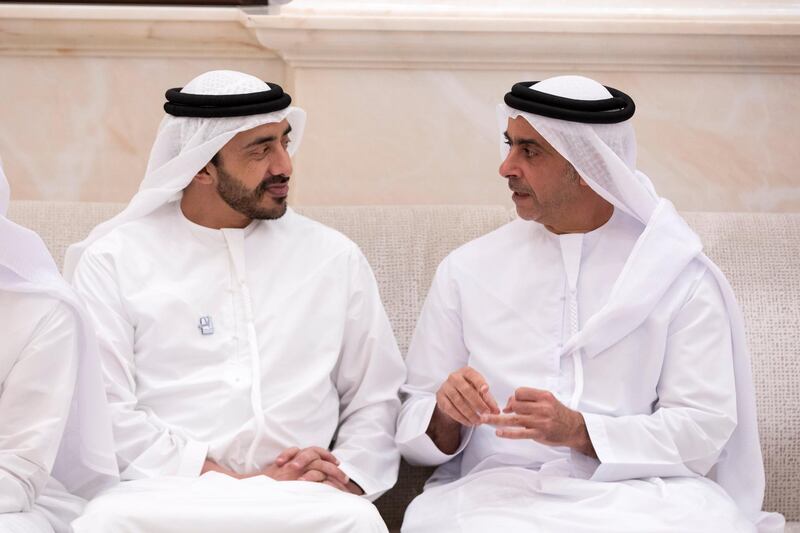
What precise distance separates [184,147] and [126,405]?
87 centimetres

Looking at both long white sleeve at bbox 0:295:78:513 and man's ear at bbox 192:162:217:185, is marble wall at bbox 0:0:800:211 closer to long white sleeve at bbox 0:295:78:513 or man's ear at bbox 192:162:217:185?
man's ear at bbox 192:162:217:185

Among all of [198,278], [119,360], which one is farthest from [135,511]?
[198,278]

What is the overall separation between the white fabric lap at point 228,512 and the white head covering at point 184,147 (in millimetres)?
1056

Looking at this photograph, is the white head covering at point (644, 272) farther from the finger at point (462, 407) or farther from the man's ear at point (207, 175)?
the man's ear at point (207, 175)

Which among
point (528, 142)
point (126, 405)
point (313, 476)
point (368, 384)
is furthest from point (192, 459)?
point (528, 142)

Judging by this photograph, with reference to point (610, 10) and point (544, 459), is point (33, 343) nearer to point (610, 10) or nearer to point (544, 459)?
point (544, 459)

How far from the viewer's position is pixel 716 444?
437 cm

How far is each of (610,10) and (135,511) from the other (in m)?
2.83

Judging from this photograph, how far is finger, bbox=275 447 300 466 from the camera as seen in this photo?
4360 mm

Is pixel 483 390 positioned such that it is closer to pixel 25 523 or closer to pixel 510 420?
pixel 510 420

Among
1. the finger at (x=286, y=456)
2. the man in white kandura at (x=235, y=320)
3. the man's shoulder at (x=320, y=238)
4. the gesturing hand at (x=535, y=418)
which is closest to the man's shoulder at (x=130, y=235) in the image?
the man in white kandura at (x=235, y=320)

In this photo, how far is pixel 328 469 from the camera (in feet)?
14.3

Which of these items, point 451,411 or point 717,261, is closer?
point 451,411

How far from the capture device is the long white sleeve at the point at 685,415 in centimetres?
430
